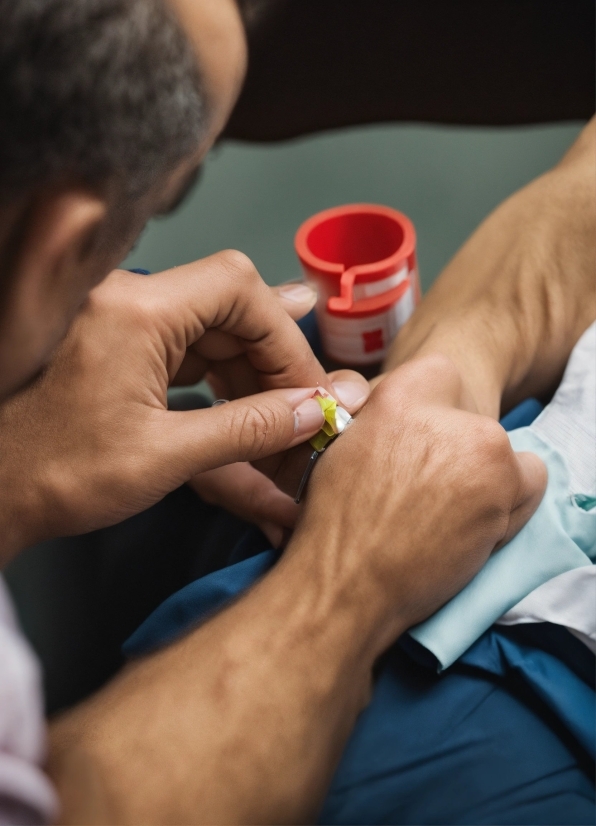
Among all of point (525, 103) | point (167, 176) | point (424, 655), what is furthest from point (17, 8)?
point (525, 103)

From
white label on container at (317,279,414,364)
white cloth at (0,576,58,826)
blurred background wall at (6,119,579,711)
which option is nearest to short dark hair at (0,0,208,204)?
white cloth at (0,576,58,826)

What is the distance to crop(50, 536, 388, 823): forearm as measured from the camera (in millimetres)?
581

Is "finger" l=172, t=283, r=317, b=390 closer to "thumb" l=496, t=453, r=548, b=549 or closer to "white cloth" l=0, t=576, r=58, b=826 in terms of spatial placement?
"thumb" l=496, t=453, r=548, b=549

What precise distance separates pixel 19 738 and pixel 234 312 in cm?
45

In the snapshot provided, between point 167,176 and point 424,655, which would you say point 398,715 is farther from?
point 167,176

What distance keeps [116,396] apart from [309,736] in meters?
0.34

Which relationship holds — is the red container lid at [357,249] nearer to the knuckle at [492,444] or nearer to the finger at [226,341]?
the finger at [226,341]

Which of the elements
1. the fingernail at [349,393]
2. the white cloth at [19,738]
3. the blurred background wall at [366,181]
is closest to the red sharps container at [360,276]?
the fingernail at [349,393]

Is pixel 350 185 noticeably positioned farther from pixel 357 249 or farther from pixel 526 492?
pixel 526 492

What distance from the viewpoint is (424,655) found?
2.29ft

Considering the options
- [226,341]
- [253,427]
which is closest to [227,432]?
[253,427]

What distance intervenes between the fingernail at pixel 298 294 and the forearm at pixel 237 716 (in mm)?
341

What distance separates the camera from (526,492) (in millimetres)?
735

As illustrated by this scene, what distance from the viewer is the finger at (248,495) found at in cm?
82
